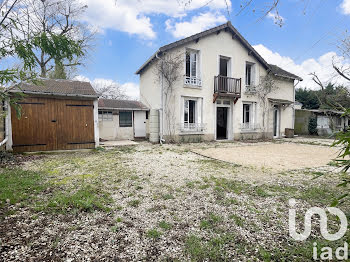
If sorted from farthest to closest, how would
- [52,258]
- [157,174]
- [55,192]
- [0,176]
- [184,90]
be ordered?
[184,90], [157,174], [0,176], [55,192], [52,258]

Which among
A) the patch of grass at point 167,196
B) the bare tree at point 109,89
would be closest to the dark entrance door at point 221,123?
the patch of grass at point 167,196

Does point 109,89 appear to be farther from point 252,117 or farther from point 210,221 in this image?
point 210,221

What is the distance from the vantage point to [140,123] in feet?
45.3

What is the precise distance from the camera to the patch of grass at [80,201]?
9.78 ft

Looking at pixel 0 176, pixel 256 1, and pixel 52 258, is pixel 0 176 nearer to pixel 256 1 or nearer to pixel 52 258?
pixel 52 258

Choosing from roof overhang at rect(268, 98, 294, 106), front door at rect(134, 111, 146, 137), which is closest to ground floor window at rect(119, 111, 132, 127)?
front door at rect(134, 111, 146, 137)

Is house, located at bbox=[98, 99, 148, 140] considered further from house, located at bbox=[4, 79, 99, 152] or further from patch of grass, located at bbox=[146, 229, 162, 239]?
patch of grass, located at bbox=[146, 229, 162, 239]

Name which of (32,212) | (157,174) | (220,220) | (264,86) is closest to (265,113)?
(264,86)

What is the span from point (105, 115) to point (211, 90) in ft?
23.8

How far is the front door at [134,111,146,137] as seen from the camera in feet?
44.8

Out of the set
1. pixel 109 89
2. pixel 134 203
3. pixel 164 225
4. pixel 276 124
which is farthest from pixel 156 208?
pixel 109 89

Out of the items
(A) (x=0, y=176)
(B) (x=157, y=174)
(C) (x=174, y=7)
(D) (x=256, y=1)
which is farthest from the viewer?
(B) (x=157, y=174)

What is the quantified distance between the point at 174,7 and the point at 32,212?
3552 millimetres

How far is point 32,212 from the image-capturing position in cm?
286
